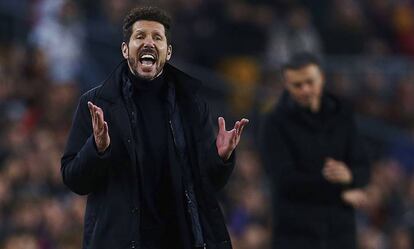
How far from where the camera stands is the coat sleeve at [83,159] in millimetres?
6102

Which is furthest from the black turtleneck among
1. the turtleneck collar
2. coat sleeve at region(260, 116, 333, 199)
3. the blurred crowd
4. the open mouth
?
the blurred crowd

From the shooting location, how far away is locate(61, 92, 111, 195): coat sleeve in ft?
20.0

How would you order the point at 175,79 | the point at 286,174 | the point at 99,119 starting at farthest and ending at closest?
1. the point at 286,174
2. the point at 175,79
3. the point at 99,119

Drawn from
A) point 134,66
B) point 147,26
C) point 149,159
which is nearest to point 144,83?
point 134,66

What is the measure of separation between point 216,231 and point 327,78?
10.4m

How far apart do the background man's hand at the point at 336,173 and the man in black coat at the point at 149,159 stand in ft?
7.60

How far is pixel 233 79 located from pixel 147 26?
33.3 ft

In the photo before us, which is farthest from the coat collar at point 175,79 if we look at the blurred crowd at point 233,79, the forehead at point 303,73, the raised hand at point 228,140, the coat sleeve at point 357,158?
the blurred crowd at point 233,79

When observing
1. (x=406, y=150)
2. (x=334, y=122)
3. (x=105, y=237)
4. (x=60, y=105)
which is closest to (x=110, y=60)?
(x=60, y=105)

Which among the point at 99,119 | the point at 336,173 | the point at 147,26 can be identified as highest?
the point at 147,26

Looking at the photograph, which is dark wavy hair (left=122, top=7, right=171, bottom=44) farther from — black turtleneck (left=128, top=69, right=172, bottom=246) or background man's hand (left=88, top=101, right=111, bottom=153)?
background man's hand (left=88, top=101, right=111, bottom=153)

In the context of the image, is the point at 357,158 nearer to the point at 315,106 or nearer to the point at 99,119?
the point at 315,106

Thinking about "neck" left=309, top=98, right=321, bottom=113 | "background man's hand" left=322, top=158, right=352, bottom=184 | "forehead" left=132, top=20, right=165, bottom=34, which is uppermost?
"forehead" left=132, top=20, right=165, bottom=34

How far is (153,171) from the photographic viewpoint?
6328 millimetres
